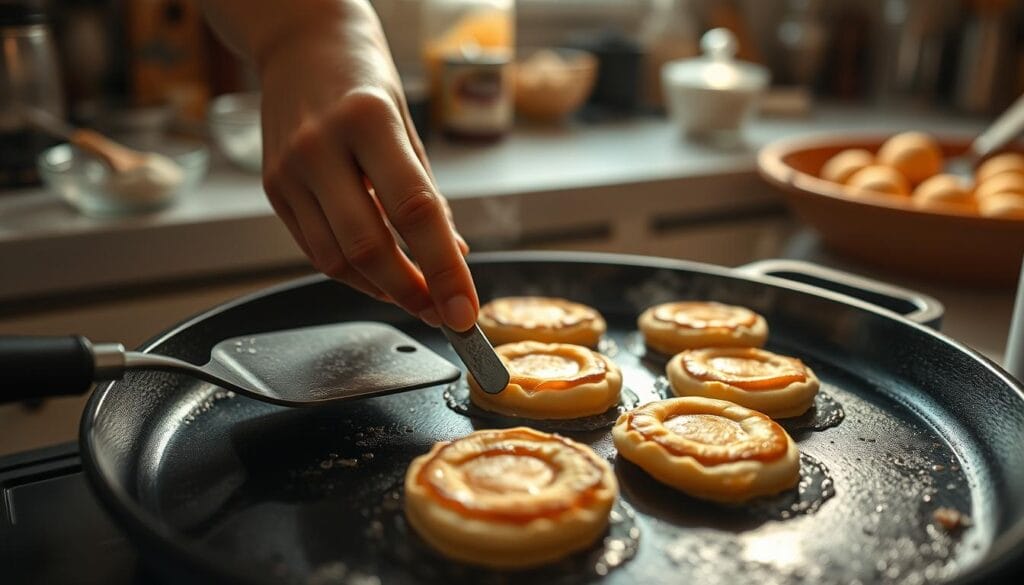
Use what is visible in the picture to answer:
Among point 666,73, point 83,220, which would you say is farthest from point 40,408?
point 666,73

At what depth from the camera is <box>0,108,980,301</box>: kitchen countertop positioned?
130cm

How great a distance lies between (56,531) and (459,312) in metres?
0.34

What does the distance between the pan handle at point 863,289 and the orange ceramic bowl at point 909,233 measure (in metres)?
0.21

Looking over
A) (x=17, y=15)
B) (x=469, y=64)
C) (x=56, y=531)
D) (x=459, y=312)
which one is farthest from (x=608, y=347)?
(x=17, y=15)

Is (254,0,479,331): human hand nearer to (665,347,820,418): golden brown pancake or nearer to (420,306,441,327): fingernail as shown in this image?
(420,306,441,327): fingernail

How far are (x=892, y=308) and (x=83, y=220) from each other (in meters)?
1.11

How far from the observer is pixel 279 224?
1417 millimetres

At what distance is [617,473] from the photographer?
0.76 m

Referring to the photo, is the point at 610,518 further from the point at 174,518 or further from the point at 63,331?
the point at 63,331

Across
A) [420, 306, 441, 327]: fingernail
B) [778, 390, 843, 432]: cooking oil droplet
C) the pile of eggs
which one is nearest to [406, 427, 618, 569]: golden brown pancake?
[420, 306, 441, 327]: fingernail

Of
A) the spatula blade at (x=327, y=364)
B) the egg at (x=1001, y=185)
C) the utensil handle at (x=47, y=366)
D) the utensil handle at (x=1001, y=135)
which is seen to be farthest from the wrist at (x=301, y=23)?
the utensil handle at (x=1001, y=135)

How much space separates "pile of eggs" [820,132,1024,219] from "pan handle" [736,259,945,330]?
0.94 feet

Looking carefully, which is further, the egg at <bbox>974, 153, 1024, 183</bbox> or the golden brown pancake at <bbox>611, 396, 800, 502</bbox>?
the egg at <bbox>974, 153, 1024, 183</bbox>

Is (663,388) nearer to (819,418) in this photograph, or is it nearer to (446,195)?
(819,418)
